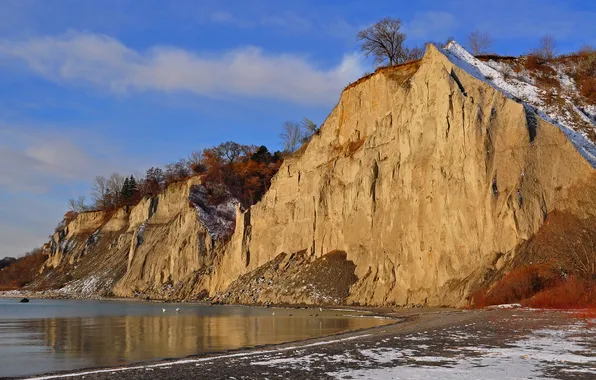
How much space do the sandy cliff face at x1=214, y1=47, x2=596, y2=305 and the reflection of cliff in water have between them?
31.7ft

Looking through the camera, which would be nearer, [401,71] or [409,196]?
[409,196]

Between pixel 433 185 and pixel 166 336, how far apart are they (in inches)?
858

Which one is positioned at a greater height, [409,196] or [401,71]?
[401,71]

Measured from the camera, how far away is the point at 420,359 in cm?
1273

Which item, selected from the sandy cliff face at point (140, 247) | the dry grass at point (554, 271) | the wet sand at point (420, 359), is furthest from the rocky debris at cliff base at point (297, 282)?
the wet sand at point (420, 359)

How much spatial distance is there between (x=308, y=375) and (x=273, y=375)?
68 cm

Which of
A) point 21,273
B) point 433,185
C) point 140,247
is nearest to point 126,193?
point 140,247

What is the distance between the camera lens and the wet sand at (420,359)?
1096 centimetres

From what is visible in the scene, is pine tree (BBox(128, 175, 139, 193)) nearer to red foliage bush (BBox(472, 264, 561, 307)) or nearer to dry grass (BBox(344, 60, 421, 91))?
dry grass (BBox(344, 60, 421, 91))

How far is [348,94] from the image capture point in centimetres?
5709

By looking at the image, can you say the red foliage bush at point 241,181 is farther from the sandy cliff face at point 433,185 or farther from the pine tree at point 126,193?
the pine tree at point 126,193

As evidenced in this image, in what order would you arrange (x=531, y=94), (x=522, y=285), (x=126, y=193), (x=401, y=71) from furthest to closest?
(x=126, y=193)
(x=401, y=71)
(x=531, y=94)
(x=522, y=285)

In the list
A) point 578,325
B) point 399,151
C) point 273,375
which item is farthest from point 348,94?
point 273,375

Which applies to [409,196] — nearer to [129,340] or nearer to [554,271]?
[554,271]
